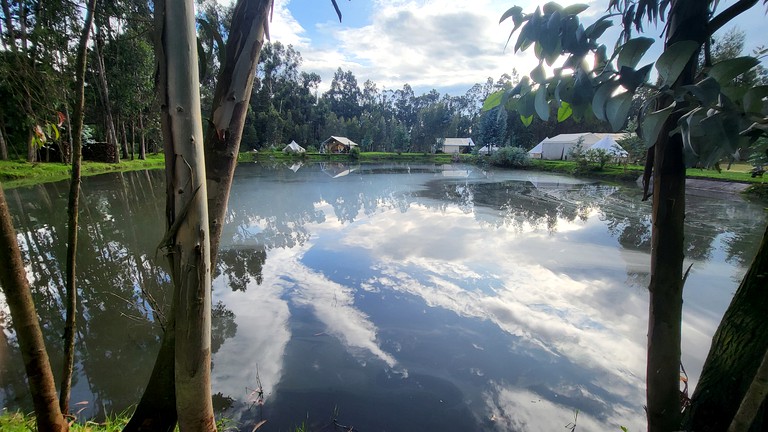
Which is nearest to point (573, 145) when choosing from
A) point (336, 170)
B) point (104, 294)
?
point (336, 170)

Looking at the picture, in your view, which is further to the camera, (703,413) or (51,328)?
(51,328)

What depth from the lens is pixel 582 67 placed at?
0.70m

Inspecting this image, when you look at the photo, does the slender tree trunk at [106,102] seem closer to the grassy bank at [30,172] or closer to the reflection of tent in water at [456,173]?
the grassy bank at [30,172]

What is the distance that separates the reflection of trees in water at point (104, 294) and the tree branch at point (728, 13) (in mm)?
1634

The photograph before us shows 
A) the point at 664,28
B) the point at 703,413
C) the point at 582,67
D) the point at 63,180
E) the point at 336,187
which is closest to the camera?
the point at 582,67

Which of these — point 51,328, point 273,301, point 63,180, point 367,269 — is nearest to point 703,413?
point 273,301

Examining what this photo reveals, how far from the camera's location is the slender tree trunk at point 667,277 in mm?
990

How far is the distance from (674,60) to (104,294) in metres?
5.91

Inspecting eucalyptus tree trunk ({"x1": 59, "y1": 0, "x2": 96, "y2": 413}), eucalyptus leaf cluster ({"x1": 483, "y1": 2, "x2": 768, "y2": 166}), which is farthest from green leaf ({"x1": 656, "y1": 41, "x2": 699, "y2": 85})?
eucalyptus tree trunk ({"x1": 59, "y1": 0, "x2": 96, "y2": 413})

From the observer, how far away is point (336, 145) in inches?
2076

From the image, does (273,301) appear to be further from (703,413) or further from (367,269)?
(703,413)

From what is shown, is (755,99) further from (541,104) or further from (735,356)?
(735,356)

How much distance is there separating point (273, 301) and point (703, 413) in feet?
14.4

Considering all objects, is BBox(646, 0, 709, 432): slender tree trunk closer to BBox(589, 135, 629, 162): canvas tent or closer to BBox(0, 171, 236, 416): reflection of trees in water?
BBox(0, 171, 236, 416): reflection of trees in water
